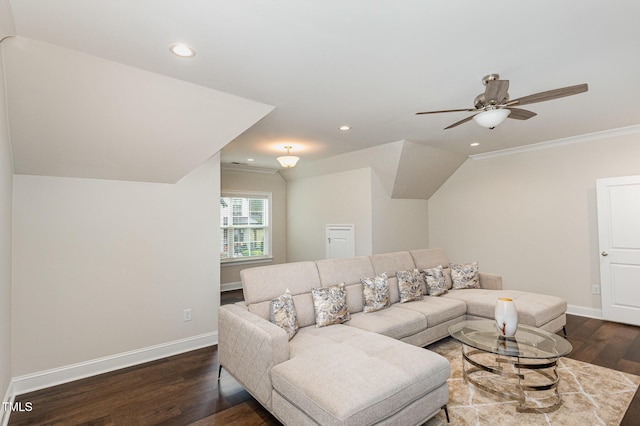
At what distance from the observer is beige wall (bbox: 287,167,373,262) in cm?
Result: 541

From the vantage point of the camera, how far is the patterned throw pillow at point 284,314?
8.54ft

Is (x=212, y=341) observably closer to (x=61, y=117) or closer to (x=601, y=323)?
(x=61, y=117)

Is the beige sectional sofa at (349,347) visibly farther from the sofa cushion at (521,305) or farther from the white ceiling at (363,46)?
the white ceiling at (363,46)

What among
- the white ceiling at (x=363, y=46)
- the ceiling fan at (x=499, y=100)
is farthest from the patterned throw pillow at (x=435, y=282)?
the ceiling fan at (x=499, y=100)

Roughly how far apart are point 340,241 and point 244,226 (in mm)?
2172

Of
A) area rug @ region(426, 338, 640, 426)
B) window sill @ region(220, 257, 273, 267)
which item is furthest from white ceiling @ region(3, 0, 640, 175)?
window sill @ region(220, 257, 273, 267)

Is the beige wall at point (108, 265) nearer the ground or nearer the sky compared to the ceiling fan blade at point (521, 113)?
nearer the ground

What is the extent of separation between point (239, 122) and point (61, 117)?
136cm

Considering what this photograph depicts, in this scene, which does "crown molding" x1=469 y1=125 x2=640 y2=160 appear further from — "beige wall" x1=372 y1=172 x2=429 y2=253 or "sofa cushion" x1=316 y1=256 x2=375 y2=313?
"sofa cushion" x1=316 y1=256 x2=375 y2=313

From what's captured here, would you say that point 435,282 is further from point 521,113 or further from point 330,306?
point 521,113

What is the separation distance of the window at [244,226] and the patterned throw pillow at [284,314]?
3.89 m

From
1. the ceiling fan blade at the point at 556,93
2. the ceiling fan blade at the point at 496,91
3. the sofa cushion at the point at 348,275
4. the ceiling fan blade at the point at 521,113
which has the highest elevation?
the ceiling fan blade at the point at 496,91

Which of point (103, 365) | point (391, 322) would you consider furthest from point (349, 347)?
point (103, 365)

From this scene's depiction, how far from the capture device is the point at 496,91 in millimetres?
2273
